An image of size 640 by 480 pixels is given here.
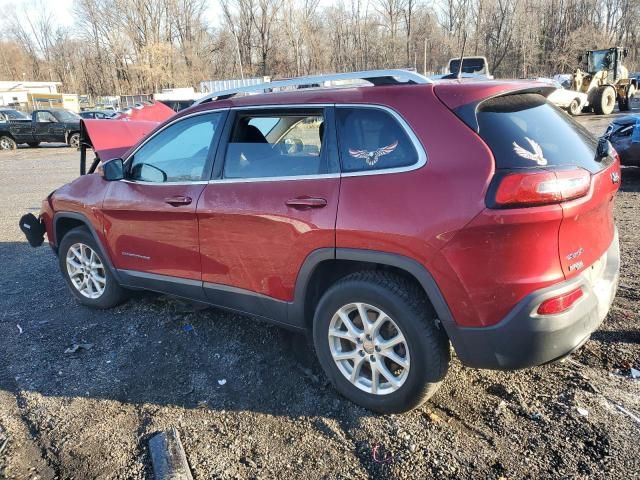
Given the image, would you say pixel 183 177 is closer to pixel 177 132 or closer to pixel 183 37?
pixel 177 132

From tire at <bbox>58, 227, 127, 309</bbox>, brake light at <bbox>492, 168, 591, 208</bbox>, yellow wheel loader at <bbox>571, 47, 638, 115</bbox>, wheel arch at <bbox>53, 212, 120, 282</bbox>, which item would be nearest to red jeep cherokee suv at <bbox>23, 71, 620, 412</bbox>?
brake light at <bbox>492, 168, 591, 208</bbox>

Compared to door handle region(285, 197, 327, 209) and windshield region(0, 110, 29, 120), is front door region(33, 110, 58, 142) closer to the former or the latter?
windshield region(0, 110, 29, 120)

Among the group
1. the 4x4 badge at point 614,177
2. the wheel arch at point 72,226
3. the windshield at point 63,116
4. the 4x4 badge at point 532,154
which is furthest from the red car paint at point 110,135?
the windshield at point 63,116

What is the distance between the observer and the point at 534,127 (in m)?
2.57

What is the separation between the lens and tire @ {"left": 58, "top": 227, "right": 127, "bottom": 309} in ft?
14.4

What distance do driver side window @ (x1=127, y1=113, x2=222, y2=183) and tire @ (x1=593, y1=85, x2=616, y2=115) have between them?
26.0 m

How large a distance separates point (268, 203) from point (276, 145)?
1.52 ft

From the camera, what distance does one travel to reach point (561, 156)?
8.19ft

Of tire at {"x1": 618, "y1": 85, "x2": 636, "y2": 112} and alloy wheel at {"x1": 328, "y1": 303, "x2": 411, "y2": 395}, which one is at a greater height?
tire at {"x1": 618, "y1": 85, "x2": 636, "y2": 112}

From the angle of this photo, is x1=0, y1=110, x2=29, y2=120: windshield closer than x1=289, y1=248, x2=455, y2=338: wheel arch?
No

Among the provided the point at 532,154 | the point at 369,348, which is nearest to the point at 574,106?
the point at 532,154

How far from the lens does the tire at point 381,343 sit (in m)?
2.59

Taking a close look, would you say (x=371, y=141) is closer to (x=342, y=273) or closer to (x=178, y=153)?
(x=342, y=273)

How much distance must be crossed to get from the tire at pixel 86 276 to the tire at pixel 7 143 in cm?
2170
